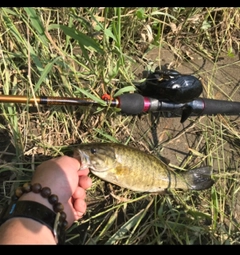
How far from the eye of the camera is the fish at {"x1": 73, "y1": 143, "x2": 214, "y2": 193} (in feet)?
8.50

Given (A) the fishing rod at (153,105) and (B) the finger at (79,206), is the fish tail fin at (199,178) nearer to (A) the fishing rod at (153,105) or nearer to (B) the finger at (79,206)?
(A) the fishing rod at (153,105)

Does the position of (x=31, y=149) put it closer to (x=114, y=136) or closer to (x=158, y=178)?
(x=114, y=136)

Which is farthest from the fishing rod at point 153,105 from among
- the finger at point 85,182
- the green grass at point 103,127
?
the finger at point 85,182

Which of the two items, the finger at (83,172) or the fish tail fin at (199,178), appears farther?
the fish tail fin at (199,178)

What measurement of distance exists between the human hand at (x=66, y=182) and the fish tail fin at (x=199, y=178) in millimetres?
800

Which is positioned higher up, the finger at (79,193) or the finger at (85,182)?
the finger at (85,182)

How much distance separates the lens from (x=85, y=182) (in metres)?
2.61

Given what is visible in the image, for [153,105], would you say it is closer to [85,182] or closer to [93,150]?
[93,150]

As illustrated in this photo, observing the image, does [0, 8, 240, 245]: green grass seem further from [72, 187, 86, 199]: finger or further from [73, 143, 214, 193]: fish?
[72, 187, 86, 199]: finger

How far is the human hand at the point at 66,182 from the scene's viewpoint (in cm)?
235

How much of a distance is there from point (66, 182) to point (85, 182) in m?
0.23

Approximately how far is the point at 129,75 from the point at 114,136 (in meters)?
0.53

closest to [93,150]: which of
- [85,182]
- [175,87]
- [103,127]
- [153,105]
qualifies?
[85,182]

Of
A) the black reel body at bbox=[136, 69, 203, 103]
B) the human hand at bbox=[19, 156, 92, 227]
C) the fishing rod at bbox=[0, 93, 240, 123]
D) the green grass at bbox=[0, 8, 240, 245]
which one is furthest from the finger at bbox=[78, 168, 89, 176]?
the black reel body at bbox=[136, 69, 203, 103]
